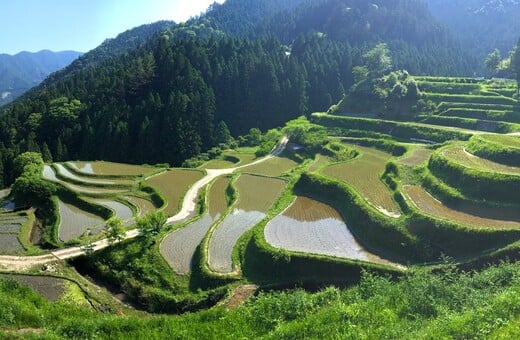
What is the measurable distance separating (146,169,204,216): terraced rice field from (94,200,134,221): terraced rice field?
3372mm

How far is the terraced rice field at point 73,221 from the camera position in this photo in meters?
34.4

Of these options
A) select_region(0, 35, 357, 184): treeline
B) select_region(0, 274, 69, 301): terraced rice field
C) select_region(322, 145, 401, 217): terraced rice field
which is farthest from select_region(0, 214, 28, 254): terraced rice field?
select_region(0, 35, 357, 184): treeline

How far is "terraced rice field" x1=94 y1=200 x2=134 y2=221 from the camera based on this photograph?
1459 inches

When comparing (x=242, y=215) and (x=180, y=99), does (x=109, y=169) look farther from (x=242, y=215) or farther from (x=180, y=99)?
(x=180, y=99)

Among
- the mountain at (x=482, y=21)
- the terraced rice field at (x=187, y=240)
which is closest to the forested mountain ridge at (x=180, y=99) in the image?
the terraced rice field at (x=187, y=240)

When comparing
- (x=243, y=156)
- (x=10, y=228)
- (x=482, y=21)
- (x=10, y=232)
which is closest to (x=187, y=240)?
(x=10, y=232)

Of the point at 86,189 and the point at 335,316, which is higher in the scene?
the point at 86,189

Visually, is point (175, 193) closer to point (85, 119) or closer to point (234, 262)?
point (234, 262)

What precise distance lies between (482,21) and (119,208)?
167 metres

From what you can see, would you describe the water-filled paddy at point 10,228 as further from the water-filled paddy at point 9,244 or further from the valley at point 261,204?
the water-filled paddy at point 9,244

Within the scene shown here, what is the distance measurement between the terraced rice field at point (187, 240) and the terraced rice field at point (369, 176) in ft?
36.2

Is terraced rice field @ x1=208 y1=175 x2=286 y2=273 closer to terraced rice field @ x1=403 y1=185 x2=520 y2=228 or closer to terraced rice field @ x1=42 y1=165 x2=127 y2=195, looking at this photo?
terraced rice field @ x1=403 y1=185 x2=520 y2=228

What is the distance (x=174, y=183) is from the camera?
1815 inches

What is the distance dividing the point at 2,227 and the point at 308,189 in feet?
86.9
